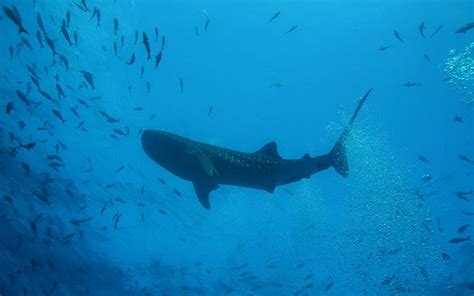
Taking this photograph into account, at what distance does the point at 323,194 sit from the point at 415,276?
11964 millimetres

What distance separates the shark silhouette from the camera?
7.14m

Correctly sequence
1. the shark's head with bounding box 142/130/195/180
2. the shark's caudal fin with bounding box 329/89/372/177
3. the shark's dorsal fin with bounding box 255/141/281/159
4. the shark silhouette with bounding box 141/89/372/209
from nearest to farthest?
1. the shark's head with bounding box 142/130/195/180
2. the shark silhouette with bounding box 141/89/372/209
3. the shark's dorsal fin with bounding box 255/141/281/159
4. the shark's caudal fin with bounding box 329/89/372/177

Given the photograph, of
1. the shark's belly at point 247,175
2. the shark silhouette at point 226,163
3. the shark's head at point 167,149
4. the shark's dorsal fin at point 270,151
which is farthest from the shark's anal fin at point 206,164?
the shark's dorsal fin at point 270,151

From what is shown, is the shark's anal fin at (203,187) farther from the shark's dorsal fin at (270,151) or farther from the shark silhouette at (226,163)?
the shark's dorsal fin at (270,151)

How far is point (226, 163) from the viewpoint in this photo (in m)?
7.79

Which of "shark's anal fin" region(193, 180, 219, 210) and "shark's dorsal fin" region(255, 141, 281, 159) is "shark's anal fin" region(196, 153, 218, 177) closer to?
"shark's anal fin" region(193, 180, 219, 210)

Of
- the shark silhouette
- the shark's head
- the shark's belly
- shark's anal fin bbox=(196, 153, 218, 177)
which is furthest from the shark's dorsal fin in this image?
the shark's head

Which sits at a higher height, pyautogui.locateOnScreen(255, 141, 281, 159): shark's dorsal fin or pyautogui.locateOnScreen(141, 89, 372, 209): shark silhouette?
pyautogui.locateOnScreen(255, 141, 281, 159): shark's dorsal fin

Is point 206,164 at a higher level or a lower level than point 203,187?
lower

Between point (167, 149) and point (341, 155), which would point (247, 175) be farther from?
point (341, 155)

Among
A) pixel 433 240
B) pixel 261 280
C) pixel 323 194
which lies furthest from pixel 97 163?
pixel 433 240

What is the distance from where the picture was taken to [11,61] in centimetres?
1964

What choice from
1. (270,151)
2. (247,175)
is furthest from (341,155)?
(247,175)

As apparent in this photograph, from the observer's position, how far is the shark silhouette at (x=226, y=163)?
714 cm
